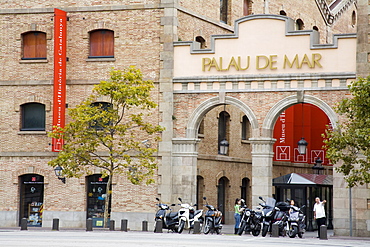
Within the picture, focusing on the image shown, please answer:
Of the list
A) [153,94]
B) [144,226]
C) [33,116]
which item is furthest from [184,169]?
[33,116]

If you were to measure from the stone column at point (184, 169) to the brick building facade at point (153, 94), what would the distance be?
0.04 meters

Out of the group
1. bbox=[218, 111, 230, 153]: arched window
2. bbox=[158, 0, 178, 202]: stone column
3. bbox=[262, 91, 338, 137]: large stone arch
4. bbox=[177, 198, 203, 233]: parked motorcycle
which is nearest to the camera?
bbox=[177, 198, 203, 233]: parked motorcycle

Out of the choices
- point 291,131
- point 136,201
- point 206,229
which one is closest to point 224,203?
point 291,131

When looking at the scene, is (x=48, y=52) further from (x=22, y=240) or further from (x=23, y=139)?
(x=22, y=240)

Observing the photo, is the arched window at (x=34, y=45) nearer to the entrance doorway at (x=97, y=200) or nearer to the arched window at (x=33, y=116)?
the arched window at (x=33, y=116)

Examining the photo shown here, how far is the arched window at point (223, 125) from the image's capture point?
39781 millimetres

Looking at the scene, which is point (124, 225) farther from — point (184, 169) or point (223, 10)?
point (223, 10)

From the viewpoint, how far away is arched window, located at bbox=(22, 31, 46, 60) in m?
35.5

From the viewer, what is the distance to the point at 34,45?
3553 cm

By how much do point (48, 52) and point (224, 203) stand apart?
11.7m

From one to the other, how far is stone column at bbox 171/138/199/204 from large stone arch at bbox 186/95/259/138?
1.47 ft

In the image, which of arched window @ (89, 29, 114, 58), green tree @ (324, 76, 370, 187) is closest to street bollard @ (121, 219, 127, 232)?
arched window @ (89, 29, 114, 58)

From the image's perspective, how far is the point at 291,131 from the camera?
4100 cm

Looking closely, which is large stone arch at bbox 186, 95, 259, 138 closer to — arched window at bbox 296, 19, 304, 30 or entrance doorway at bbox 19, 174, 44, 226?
entrance doorway at bbox 19, 174, 44, 226
